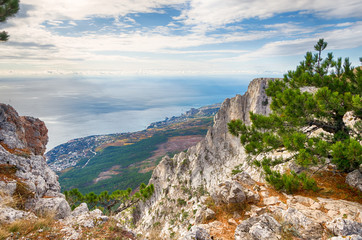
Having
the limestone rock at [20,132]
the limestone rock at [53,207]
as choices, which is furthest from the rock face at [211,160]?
the limestone rock at [53,207]

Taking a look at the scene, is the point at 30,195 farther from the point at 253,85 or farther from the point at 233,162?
the point at 253,85

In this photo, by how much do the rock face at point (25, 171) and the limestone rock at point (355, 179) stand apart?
1384 centimetres

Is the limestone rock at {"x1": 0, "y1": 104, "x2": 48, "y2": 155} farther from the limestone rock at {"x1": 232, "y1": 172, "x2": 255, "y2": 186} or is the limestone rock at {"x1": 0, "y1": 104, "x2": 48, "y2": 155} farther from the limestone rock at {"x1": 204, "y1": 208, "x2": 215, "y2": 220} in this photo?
the limestone rock at {"x1": 232, "y1": 172, "x2": 255, "y2": 186}

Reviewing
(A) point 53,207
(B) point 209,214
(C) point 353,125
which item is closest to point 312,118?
(C) point 353,125

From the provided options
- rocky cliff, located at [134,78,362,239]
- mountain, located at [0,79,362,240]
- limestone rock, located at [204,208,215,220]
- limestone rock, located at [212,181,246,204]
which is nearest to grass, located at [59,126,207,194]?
mountain, located at [0,79,362,240]

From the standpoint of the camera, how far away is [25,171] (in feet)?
37.5

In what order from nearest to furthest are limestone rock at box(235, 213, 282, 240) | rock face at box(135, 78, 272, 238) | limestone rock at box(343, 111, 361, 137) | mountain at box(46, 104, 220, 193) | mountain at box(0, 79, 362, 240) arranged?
1. limestone rock at box(235, 213, 282, 240)
2. mountain at box(0, 79, 362, 240)
3. limestone rock at box(343, 111, 361, 137)
4. rock face at box(135, 78, 272, 238)
5. mountain at box(46, 104, 220, 193)

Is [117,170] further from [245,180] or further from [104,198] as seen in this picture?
[245,180]

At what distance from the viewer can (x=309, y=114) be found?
8.34 m

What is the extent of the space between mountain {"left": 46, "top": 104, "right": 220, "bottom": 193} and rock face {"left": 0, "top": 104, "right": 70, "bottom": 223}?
56428 millimetres

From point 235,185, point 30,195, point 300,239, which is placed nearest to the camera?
point 300,239

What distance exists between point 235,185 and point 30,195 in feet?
35.7

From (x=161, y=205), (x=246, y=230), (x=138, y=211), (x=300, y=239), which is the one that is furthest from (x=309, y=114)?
(x=138, y=211)

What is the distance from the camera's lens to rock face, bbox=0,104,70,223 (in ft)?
30.5
